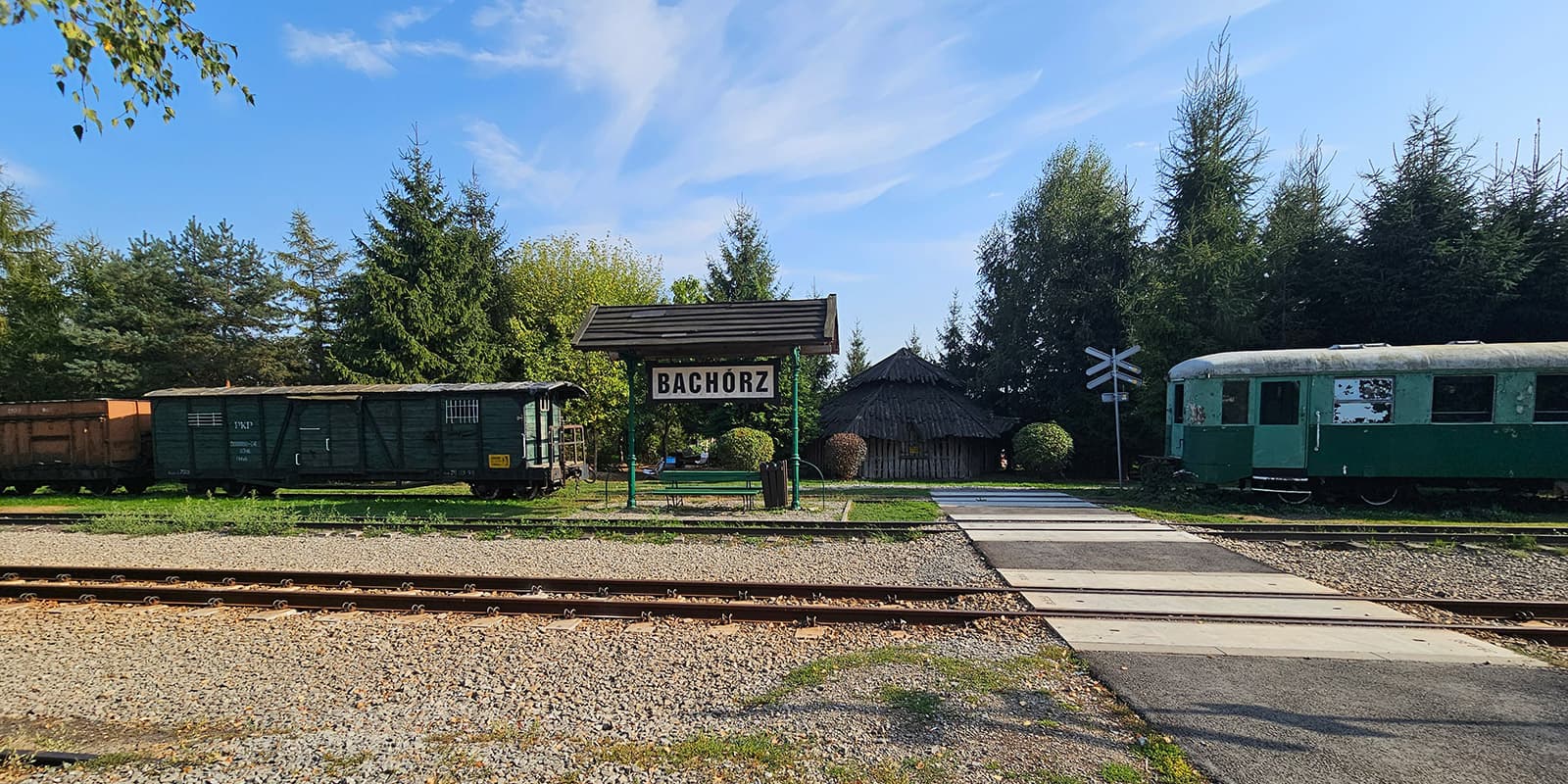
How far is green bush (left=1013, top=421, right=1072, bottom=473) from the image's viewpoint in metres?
22.5

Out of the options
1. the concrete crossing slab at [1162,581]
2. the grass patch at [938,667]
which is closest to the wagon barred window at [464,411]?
the concrete crossing slab at [1162,581]

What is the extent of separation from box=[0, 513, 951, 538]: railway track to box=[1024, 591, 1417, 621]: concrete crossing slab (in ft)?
13.9

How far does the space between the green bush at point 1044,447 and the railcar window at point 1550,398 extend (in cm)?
1117

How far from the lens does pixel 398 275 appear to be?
26.7 meters

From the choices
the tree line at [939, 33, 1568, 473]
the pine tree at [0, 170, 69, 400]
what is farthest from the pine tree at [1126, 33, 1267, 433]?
the pine tree at [0, 170, 69, 400]

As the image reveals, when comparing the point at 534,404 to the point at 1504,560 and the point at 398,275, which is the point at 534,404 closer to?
the point at 398,275

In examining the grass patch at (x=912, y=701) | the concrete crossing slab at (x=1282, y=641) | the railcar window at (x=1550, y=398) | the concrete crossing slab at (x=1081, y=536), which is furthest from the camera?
the railcar window at (x=1550, y=398)

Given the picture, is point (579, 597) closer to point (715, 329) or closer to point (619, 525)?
point (619, 525)

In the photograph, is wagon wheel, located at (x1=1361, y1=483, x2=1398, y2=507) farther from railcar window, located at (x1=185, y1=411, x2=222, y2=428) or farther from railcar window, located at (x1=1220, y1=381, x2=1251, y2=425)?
railcar window, located at (x1=185, y1=411, x2=222, y2=428)

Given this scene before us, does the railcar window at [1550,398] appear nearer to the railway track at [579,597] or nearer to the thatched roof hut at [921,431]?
the railway track at [579,597]

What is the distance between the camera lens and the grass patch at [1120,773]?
361cm

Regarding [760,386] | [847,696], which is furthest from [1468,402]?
[847,696]

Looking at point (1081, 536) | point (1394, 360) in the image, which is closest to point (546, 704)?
point (1081, 536)

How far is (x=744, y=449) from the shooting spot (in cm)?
2342
